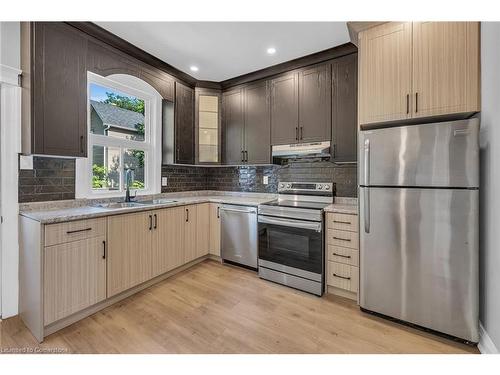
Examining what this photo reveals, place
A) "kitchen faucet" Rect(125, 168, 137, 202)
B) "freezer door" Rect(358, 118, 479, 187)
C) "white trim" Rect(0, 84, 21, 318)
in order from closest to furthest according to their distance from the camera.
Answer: "freezer door" Rect(358, 118, 479, 187)
"white trim" Rect(0, 84, 21, 318)
"kitchen faucet" Rect(125, 168, 137, 202)

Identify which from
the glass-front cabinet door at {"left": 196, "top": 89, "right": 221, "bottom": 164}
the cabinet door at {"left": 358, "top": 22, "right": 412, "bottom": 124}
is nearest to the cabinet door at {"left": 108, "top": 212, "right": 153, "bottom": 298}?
the glass-front cabinet door at {"left": 196, "top": 89, "right": 221, "bottom": 164}

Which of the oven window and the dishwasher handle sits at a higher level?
the dishwasher handle

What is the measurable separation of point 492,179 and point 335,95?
164cm

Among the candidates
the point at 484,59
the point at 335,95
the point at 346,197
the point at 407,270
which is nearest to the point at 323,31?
the point at 335,95

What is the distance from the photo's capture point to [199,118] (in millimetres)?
3514

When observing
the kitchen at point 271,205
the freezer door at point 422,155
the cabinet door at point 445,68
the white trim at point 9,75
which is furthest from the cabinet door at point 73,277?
the cabinet door at point 445,68

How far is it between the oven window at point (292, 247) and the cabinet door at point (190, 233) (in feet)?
3.03

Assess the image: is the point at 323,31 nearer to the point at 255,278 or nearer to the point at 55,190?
the point at 255,278

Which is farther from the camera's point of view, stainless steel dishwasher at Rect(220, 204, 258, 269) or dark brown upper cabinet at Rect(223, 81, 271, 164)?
dark brown upper cabinet at Rect(223, 81, 271, 164)

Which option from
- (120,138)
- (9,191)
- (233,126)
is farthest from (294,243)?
(9,191)

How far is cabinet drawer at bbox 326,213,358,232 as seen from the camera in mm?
2221

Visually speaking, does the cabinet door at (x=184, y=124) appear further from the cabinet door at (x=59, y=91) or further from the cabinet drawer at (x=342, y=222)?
the cabinet drawer at (x=342, y=222)

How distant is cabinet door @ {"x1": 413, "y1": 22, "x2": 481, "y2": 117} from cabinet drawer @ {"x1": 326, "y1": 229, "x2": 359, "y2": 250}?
1.21 m

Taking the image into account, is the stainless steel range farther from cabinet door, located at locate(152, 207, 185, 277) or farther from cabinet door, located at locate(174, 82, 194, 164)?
cabinet door, located at locate(174, 82, 194, 164)
